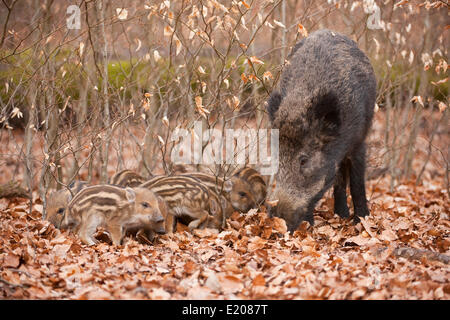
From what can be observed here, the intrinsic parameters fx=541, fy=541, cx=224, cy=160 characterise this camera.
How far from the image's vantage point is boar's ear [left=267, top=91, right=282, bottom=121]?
20.4 feet

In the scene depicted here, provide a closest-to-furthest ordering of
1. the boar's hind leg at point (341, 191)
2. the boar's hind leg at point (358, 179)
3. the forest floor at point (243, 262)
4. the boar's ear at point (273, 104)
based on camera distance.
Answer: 1. the forest floor at point (243, 262)
2. the boar's ear at point (273, 104)
3. the boar's hind leg at point (358, 179)
4. the boar's hind leg at point (341, 191)

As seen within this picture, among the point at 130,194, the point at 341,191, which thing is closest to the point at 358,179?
the point at 341,191

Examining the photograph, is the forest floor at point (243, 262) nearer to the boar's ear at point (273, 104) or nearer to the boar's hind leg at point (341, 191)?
the boar's hind leg at point (341, 191)

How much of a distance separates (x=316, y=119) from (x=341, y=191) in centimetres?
146

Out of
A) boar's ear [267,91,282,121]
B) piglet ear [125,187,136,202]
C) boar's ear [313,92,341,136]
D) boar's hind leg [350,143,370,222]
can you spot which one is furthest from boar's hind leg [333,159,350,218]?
piglet ear [125,187,136,202]

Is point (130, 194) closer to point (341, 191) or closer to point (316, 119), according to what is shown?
point (316, 119)

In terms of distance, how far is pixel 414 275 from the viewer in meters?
4.33

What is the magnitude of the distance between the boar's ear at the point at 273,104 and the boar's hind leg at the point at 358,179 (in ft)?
3.91

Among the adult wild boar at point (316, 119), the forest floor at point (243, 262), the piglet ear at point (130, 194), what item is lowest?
the forest floor at point (243, 262)

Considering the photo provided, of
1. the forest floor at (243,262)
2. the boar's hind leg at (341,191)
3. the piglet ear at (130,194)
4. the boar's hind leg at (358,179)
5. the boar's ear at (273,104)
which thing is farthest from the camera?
the boar's hind leg at (341,191)

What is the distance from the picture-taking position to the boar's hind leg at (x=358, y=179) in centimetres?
666

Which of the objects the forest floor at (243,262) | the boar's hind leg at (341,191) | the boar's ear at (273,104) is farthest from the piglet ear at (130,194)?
the boar's hind leg at (341,191)

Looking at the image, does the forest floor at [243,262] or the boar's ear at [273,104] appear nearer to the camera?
the forest floor at [243,262]
